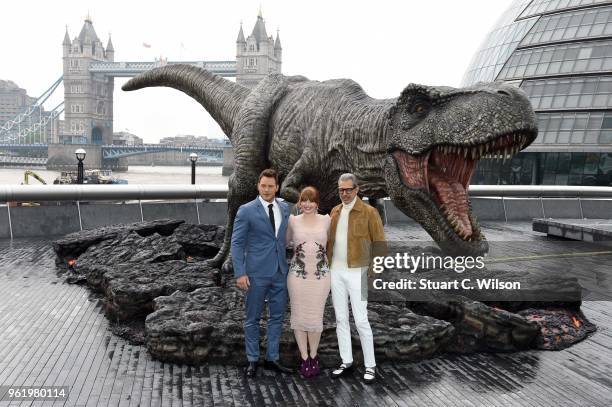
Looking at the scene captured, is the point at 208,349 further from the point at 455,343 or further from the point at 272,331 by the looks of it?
the point at 455,343

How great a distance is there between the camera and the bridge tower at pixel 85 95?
4414 inches

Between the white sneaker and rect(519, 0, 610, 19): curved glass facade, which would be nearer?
the white sneaker

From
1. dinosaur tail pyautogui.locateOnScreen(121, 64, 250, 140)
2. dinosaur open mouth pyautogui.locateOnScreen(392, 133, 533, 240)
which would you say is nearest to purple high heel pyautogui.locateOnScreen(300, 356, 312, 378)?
dinosaur open mouth pyautogui.locateOnScreen(392, 133, 533, 240)

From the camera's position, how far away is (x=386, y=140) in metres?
4.70

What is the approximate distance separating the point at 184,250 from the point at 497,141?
462 cm

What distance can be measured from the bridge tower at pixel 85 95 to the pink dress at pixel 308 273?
369 ft

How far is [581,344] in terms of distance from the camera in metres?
4.64

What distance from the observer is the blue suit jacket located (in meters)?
3.66

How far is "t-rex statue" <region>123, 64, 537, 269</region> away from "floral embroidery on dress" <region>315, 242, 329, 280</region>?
45.2 inches

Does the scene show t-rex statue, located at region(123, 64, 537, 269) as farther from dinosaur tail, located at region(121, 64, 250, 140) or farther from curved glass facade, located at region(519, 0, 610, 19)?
curved glass facade, located at region(519, 0, 610, 19)

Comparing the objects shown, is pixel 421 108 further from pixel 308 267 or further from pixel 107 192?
pixel 107 192

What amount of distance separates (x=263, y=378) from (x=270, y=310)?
0.46 meters

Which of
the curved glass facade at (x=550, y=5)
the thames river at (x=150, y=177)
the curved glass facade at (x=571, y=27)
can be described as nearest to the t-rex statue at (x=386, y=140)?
the curved glass facade at (x=571, y=27)

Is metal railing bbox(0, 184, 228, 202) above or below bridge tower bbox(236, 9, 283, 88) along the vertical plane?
below
